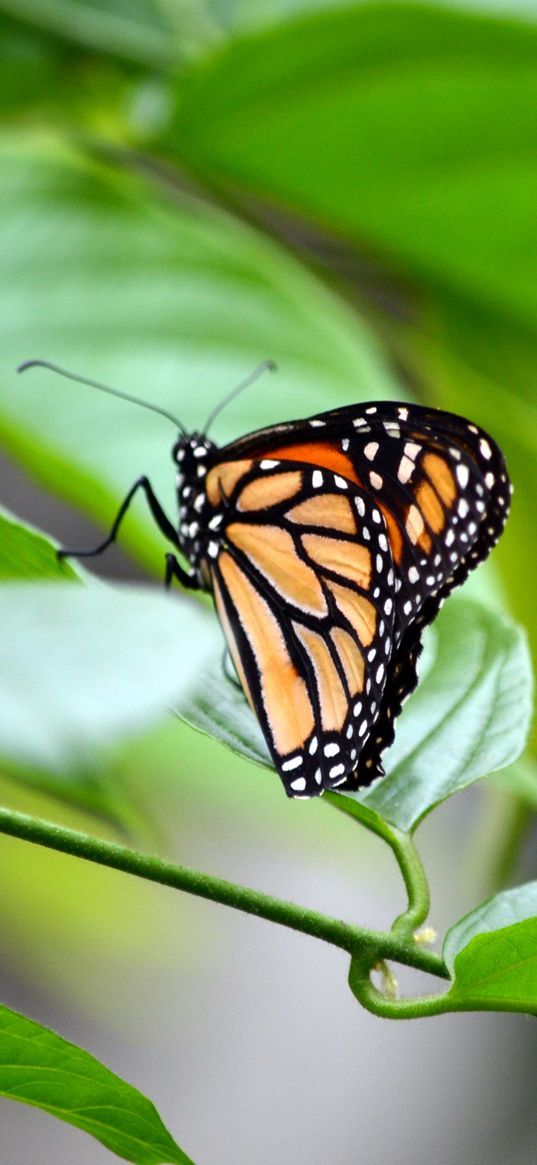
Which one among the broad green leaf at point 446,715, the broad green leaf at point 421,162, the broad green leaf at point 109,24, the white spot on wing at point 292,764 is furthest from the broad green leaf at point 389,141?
the white spot on wing at point 292,764

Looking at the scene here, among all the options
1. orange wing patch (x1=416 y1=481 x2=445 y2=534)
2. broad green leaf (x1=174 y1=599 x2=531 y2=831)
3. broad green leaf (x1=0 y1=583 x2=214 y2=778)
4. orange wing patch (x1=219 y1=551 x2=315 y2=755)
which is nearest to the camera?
broad green leaf (x1=0 y1=583 x2=214 y2=778)

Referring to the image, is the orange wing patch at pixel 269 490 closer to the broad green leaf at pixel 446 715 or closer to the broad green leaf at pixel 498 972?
the broad green leaf at pixel 446 715

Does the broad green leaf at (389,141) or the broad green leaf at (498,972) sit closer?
the broad green leaf at (498,972)

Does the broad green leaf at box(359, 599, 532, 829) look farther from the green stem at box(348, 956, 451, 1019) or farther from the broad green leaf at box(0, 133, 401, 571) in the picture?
the broad green leaf at box(0, 133, 401, 571)

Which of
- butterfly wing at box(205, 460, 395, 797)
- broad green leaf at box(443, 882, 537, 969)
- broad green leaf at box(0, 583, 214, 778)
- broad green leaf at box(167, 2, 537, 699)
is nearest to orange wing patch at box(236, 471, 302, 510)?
butterfly wing at box(205, 460, 395, 797)

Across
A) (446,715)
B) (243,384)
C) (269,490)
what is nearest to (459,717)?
(446,715)

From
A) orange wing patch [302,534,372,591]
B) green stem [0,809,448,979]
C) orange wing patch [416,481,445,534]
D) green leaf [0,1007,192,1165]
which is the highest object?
orange wing patch [416,481,445,534]

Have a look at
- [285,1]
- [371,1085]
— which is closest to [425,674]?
[285,1]
